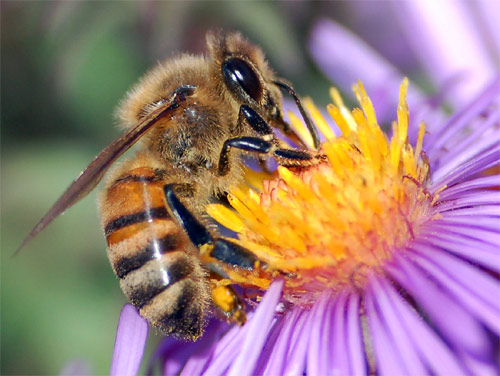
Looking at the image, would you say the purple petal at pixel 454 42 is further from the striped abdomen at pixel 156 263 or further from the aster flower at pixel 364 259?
the striped abdomen at pixel 156 263

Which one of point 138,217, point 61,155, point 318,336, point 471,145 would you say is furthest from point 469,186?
point 61,155

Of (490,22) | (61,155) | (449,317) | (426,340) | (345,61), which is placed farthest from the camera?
(61,155)

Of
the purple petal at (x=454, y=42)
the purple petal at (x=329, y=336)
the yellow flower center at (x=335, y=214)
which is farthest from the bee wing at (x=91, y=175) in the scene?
the purple petal at (x=454, y=42)

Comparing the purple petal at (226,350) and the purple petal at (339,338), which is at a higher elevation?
the purple petal at (226,350)

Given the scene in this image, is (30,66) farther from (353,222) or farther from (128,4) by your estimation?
(353,222)

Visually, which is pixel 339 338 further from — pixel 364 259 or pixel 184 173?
pixel 184 173

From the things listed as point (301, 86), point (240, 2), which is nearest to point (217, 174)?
point (240, 2)
